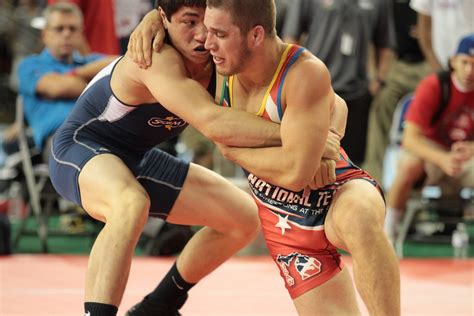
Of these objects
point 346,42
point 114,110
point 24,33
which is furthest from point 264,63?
point 24,33

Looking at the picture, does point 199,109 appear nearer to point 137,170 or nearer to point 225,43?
point 225,43

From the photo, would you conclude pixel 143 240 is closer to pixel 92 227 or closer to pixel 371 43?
pixel 92 227

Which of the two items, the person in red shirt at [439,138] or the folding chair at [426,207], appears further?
the folding chair at [426,207]

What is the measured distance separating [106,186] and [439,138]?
151 inches

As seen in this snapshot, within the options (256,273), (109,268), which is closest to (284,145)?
(109,268)

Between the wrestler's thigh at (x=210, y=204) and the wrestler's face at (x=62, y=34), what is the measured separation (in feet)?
9.17

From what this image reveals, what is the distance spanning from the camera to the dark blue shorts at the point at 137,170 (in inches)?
142

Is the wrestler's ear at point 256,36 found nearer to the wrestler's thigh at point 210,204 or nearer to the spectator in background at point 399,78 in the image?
the wrestler's thigh at point 210,204

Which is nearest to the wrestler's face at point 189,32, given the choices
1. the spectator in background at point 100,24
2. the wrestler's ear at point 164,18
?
the wrestler's ear at point 164,18

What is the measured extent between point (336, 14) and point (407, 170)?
1252 millimetres

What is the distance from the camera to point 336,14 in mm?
7020

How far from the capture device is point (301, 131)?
301cm

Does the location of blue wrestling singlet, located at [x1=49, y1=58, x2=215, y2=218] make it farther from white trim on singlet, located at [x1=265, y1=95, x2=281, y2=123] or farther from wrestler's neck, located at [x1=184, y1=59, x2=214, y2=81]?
white trim on singlet, located at [x1=265, y1=95, x2=281, y2=123]

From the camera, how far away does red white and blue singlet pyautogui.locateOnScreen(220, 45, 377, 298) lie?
3.16 metres
